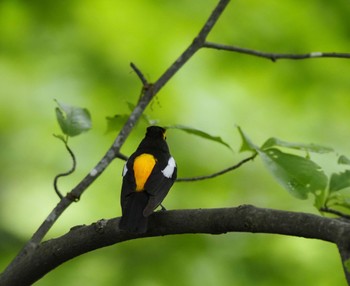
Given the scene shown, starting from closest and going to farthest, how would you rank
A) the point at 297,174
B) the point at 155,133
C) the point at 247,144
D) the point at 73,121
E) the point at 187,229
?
the point at 187,229 < the point at 297,174 < the point at 247,144 < the point at 73,121 < the point at 155,133

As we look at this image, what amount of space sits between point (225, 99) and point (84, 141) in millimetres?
1161

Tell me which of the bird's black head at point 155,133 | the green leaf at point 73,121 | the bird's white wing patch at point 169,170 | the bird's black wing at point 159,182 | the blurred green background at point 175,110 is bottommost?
the green leaf at point 73,121

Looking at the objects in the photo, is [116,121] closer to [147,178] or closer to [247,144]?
[147,178]

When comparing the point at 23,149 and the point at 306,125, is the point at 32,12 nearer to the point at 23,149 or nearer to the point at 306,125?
the point at 23,149

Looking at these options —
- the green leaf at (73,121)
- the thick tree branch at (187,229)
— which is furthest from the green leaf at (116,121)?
the thick tree branch at (187,229)

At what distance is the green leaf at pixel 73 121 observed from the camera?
2639 mm

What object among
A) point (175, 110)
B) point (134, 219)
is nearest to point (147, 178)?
point (134, 219)

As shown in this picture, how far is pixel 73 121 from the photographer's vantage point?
2660 mm

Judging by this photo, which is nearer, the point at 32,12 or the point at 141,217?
the point at 141,217

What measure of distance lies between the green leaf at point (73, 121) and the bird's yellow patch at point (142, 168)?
0.31 m

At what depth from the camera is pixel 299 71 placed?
18.9 ft

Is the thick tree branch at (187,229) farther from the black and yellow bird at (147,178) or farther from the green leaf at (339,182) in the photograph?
the green leaf at (339,182)

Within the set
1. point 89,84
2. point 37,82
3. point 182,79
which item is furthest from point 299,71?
point 37,82

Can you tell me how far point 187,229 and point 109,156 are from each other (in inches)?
18.2
